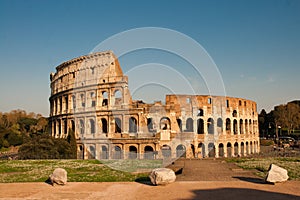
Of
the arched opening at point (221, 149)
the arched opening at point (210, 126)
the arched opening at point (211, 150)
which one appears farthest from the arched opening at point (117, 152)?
the arched opening at point (221, 149)

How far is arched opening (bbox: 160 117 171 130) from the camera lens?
3331 cm

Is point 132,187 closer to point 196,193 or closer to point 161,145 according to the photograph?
point 196,193

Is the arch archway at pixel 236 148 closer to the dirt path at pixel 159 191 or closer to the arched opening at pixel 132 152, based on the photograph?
the arched opening at pixel 132 152

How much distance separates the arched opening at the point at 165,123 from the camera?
33312mm

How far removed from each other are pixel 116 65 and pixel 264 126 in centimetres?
4624

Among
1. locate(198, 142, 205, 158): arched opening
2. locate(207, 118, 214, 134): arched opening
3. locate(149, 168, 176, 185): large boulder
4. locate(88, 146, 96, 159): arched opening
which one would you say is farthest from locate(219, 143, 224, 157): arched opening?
locate(149, 168, 176, 185): large boulder

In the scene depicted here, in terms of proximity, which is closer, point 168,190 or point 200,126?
point 168,190

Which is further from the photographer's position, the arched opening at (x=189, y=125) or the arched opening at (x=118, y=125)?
the arched opening at (x=189, y=125)

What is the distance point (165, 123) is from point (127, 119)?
20.7ft

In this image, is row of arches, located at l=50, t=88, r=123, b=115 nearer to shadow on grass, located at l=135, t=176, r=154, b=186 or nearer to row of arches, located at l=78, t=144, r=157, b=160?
row of arches, located at l=78, t=144, r=157, b=160

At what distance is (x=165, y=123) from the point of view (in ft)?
116

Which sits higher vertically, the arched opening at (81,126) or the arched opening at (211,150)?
the arched opening at (81,126)

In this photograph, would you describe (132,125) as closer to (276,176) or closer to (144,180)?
(144,180)

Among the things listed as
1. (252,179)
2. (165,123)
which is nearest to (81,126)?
(165,123)
